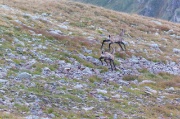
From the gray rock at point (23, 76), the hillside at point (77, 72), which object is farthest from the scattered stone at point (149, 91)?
the gray rock at point (23, 76)

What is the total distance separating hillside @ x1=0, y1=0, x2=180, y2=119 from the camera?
1370 centimetres

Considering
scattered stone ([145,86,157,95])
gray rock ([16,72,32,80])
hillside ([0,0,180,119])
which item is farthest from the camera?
scattered stone ([145,86,157,95])

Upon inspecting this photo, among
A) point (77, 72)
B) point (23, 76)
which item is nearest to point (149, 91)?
point (77, 72)

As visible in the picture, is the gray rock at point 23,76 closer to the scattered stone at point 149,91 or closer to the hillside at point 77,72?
the hillside at point 77,72

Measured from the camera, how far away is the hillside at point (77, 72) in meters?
13.7

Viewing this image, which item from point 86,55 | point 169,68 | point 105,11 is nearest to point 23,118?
point 86,55

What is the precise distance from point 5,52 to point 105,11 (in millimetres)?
26441

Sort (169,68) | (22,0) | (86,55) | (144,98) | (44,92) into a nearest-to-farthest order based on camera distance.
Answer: (44,92) < (144,98) < (86,55) < (169,68) < (22,0)

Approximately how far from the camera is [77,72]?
1906cm

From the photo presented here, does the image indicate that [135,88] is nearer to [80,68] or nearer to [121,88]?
[121,88]

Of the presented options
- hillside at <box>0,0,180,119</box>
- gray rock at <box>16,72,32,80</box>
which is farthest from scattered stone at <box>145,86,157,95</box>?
gray rock at <box>16,72,32,80</box>

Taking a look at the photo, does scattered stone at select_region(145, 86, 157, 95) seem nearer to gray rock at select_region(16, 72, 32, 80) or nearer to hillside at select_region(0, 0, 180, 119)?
hillside at select_region(0, 0, 180, 119)

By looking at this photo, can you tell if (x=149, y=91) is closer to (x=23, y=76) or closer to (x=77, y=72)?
(x=77, y=72)

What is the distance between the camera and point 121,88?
17906 millimetres
